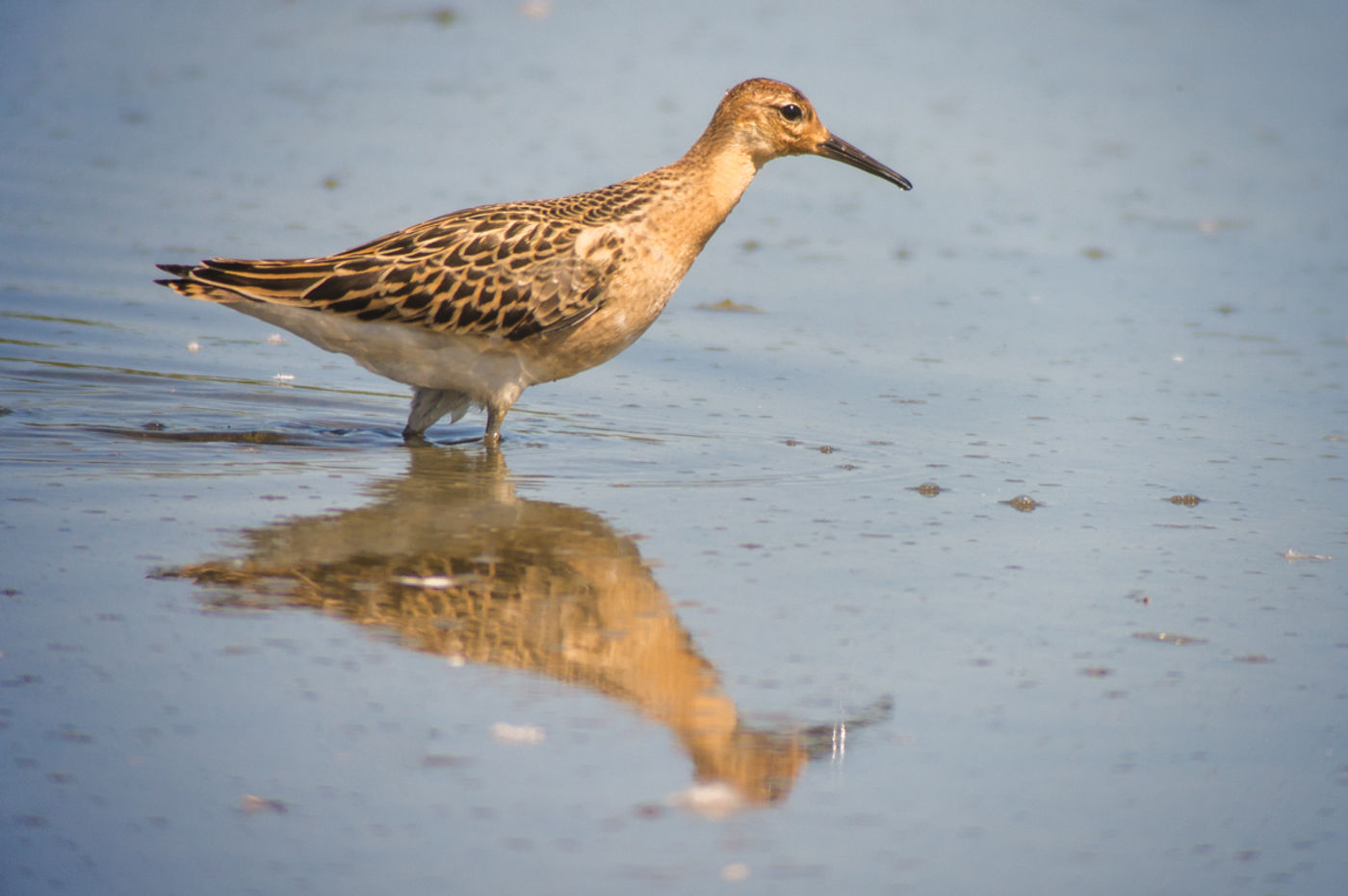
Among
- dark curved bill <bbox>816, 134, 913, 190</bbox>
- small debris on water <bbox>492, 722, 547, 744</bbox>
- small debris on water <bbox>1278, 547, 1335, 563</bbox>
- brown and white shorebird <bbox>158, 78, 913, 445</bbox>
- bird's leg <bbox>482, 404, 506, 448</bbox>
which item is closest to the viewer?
small debris on water <bbox>492, 722, 547, 744</bbox>

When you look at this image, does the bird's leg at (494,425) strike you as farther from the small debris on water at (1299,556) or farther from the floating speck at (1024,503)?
the small debris on water at (1299,556)

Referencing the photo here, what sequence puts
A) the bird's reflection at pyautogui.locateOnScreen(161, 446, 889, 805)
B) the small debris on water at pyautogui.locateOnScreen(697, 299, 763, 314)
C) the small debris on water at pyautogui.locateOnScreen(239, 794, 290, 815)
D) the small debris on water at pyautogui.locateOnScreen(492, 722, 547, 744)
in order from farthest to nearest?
the small debris on water at pyautogui.locateOnScreen(697, 299, 763, 314) → the bird's reflection at pyautogui.locateOnScreen(161, 446, 889, 805) → the small debris on water at pyautogui.locateOnScreen(492, 722, 547, 744) → the small debris on water at pyautogui.locateOnScreen(239, 794, 290, 815)

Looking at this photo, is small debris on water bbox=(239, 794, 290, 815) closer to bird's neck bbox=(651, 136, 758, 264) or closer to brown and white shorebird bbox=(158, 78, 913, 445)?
brown and white shorebird bbox=(158, 78, 913, 445)

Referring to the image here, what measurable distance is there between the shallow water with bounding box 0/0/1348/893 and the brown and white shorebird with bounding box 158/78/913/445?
0.36 metres

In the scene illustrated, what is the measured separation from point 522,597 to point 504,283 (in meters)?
2.40

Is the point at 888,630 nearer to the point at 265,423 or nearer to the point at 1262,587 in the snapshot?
the point at 1262,587

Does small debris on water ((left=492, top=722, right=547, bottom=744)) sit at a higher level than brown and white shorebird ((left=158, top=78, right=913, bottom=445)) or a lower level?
lower

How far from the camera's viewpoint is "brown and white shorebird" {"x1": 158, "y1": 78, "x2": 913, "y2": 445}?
739cm

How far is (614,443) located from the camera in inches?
295

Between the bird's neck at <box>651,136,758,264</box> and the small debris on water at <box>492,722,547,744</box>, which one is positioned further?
the bird's neck at <box>651,136,758,264</box>

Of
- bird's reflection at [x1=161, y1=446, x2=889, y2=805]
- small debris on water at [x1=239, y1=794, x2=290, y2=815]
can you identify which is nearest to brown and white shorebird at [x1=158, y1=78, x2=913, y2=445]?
bird's reflection at [x1=161, y1=446, x2=889, y2=805]

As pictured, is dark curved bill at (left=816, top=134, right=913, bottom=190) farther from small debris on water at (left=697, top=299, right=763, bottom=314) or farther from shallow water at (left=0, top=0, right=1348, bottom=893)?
small debris on water at (left=697, top=299, right=763, bottom=314)

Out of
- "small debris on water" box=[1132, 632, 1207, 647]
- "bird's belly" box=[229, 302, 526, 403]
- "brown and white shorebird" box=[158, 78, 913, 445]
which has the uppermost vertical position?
"brown and white shorebird" box=[158, 78, 913, 445]

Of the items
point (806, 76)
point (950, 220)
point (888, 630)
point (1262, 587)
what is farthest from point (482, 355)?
point (806, 76)
